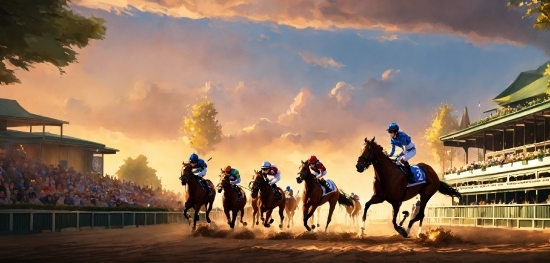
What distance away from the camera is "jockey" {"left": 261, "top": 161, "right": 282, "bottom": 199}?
24734 millimetres

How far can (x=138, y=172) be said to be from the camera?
105m

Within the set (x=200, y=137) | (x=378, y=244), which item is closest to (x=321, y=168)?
(x=378, y=244)

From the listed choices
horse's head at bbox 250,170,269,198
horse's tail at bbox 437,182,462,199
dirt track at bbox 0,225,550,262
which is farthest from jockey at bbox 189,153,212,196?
horse's tail at bbox 437,182,462,199

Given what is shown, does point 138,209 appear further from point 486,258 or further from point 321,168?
point 486,258

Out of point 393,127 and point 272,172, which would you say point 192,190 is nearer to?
point 272,172

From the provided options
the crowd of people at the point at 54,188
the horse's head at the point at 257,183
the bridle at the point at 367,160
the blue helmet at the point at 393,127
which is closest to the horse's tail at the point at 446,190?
the blue helmet at the point at 393,127

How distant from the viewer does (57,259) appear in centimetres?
1377

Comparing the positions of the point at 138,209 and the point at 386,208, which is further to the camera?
the point at 386,208

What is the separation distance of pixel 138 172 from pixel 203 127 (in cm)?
2259

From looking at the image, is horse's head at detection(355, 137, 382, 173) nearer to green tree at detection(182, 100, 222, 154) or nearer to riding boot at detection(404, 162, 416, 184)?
riding boot at detection(404, 162, 416, 184)

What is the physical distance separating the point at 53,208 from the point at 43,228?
107cm

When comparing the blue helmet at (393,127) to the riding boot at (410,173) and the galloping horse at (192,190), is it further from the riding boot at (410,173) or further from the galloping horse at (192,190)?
the galloping horse at (192,190)

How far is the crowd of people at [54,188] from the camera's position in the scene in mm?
29344

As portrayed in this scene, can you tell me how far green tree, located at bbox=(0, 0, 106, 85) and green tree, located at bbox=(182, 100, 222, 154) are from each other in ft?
191
